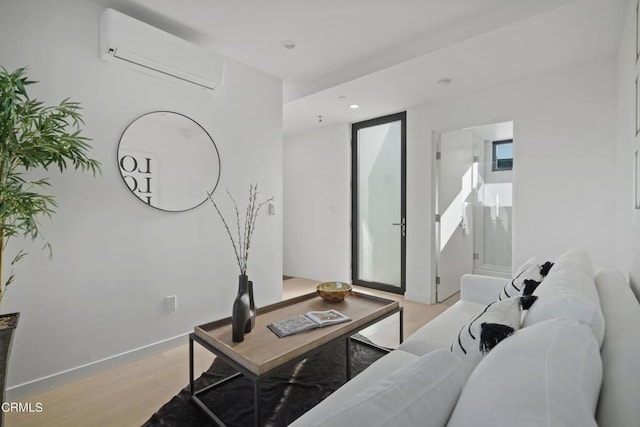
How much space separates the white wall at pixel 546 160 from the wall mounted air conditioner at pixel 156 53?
2345mm

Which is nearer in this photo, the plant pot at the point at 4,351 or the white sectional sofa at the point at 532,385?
the white sectional sofa at the point at 532,385

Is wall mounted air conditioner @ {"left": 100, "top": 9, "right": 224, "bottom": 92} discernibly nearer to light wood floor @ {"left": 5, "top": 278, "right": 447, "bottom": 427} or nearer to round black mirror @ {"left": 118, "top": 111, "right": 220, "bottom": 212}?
round black mirror @ {"left": 118, "top": 111, "right": 220, "bottom": 212}

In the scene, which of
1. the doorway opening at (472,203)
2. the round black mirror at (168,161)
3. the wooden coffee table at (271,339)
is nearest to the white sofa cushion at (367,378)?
the wooden coffee table at (271,339)

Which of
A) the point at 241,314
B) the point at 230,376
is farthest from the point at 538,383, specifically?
the point at 230,376

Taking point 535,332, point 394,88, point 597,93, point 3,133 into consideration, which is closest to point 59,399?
point 3,133

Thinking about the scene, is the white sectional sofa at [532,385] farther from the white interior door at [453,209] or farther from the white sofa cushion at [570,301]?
the white interior door at [453,209]

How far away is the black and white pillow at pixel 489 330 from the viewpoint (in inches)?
39.0

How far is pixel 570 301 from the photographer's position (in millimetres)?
1020

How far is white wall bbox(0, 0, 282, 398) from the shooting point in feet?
6.54

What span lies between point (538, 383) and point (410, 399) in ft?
0.77

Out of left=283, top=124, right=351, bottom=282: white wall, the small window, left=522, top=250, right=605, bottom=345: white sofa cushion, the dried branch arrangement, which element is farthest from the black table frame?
the small window

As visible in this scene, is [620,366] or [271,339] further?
[271,339]

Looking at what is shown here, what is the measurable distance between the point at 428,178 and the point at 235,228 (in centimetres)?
221

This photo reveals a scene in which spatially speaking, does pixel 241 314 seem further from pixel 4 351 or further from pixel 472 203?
pixel 472 203
